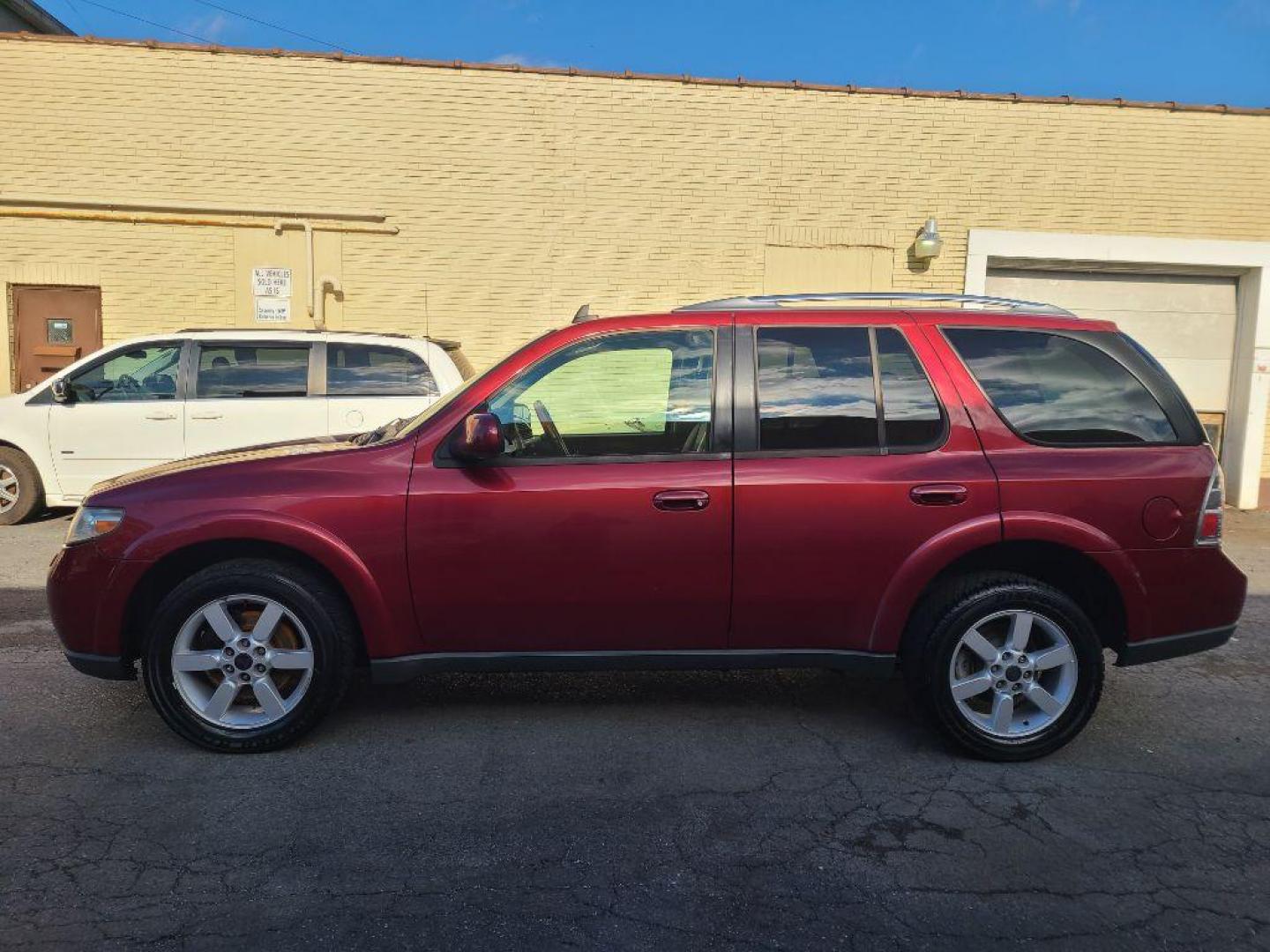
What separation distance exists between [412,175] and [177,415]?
14.1 feet

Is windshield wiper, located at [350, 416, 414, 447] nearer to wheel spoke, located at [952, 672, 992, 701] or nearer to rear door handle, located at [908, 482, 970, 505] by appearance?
rear door handle, located at [908, 482, 970, 505]

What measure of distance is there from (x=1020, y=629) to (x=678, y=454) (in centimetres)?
150

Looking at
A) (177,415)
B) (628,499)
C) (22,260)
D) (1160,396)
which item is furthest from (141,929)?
(22,260)

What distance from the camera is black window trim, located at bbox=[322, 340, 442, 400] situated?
7871 millimetres

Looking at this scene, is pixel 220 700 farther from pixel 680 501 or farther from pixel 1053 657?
pixel 1053 657

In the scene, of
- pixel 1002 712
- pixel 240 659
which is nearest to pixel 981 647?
pixel 1002 712

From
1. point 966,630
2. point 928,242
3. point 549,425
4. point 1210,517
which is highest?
point 928,242

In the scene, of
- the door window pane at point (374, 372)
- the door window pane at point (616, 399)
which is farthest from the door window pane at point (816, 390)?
the door window pane at point (374, 372)

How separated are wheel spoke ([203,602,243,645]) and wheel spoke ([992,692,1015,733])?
2.96 m

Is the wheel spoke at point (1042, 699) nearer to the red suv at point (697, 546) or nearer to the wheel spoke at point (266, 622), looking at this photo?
the red suv at point (697, 546)

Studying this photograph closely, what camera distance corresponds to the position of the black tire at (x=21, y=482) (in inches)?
326

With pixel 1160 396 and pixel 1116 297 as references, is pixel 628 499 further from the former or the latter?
pixel 1116 297

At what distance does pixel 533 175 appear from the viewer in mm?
10773

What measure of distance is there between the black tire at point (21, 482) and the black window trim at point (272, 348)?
175 centimetres
